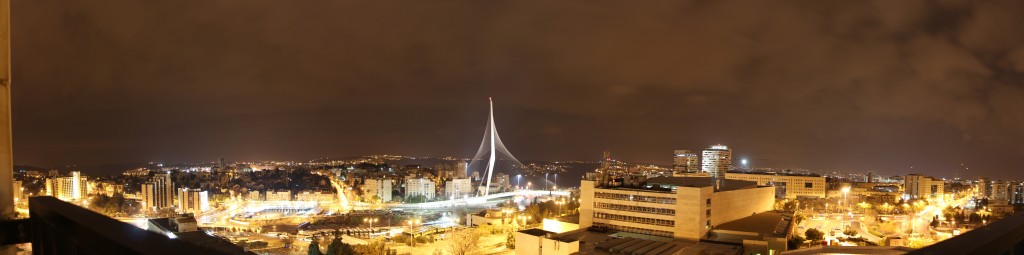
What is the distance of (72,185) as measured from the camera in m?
30.3

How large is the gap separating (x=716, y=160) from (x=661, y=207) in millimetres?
33036

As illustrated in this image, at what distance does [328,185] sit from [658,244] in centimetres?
3335

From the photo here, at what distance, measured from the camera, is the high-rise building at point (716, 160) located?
4409 cm

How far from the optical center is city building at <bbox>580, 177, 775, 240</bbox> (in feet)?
42.8

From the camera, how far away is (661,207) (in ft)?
44.0

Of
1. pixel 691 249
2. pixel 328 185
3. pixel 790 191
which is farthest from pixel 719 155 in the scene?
pixel 691 249

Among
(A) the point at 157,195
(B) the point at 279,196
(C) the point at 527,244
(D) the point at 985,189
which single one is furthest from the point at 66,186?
(D) the point at 985,189

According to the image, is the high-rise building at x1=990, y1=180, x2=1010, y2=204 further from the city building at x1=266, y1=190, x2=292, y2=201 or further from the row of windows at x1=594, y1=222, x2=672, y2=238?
the city building at x1=266, y1=190, x2=292, y2=201

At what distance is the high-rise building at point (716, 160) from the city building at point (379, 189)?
77.4 feet

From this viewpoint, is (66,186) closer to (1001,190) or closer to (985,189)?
(1001,190)

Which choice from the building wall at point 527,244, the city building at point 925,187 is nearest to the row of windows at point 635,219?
the building wall at point 527,244

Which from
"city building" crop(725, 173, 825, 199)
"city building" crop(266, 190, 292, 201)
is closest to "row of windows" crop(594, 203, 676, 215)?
"city building" crop(725, 173, 825, 199)

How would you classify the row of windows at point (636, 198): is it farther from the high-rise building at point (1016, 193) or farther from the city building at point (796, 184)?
the high-rise building at point (1016, 193)

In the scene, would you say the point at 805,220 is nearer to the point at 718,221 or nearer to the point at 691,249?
the point at 718,221
